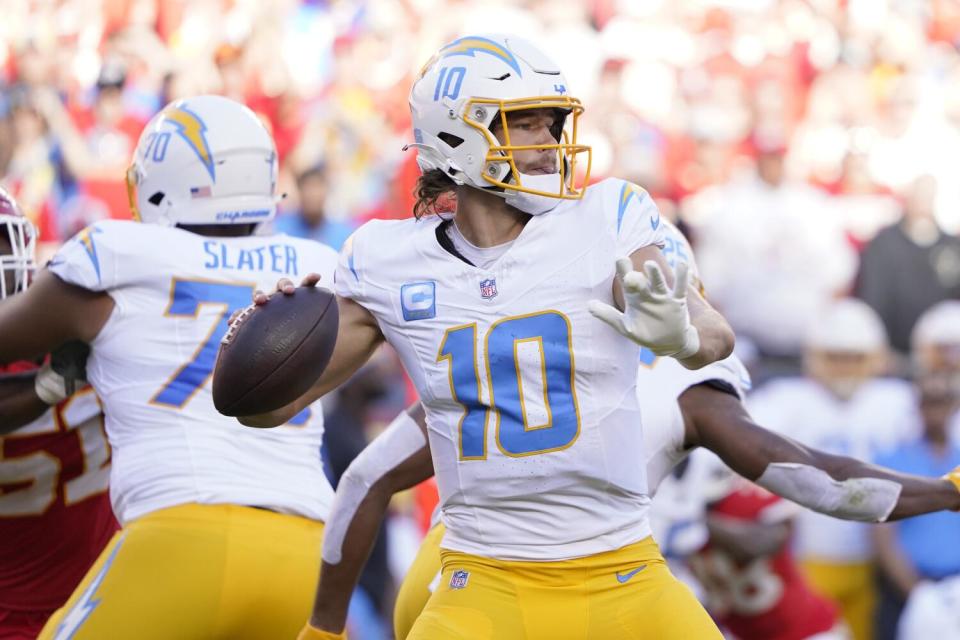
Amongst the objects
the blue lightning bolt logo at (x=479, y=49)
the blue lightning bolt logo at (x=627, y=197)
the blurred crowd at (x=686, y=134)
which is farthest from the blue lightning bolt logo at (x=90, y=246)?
the blurred crowd at (x=686, y=134)

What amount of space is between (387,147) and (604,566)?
7324 mm

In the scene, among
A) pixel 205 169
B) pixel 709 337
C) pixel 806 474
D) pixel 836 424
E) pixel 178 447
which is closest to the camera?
pixel 709 337

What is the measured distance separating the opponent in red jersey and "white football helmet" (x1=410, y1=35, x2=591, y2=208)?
2792 millimetres

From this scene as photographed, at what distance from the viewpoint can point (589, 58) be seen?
11109mm

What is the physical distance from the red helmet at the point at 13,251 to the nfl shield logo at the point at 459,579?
68.6 inches

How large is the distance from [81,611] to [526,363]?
1279 millimetres

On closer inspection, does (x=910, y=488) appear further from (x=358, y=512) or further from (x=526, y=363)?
(x=358, y=512)

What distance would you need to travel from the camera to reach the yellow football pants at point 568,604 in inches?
125

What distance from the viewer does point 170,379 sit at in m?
3.89

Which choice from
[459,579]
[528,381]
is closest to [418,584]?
[459,579]

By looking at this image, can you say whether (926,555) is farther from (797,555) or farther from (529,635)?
(529,635)

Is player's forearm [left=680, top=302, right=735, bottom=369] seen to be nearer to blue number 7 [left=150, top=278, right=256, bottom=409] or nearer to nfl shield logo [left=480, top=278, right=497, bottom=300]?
nfl shield logo [left=480, top=278, right=497, bottom=300]

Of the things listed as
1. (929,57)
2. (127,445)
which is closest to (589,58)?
(929,57)

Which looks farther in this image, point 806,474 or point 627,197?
point 806,474
